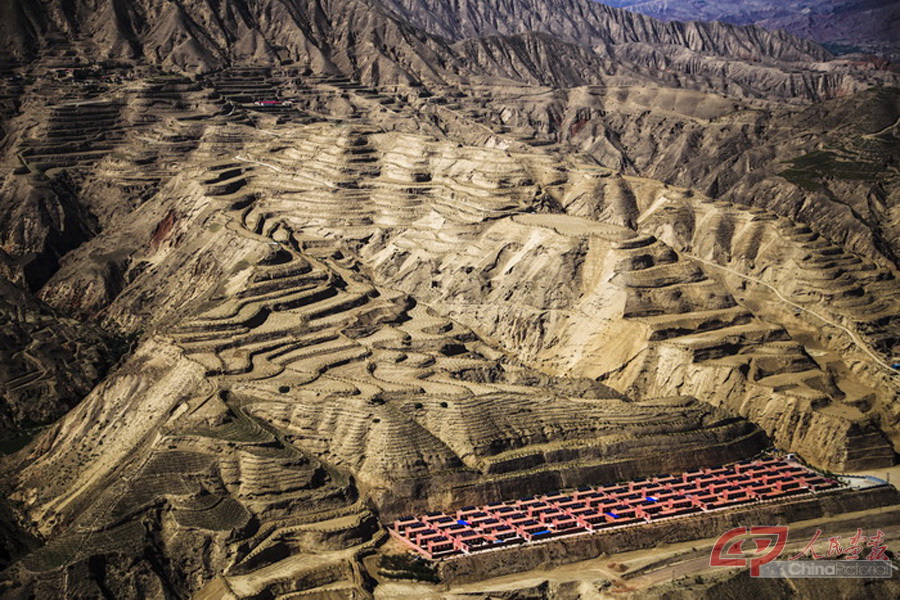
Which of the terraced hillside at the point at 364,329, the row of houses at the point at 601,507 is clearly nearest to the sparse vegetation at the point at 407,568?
the terraced hillside at the point at 364,329

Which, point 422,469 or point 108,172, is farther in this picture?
point 108,172

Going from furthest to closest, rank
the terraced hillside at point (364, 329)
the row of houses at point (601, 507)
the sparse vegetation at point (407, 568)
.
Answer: the terraced hillside at point (364, 329) → the row of houses at point (601, 507) → the sparse vegetation at point (407, 568)

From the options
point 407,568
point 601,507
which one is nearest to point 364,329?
point 601,507

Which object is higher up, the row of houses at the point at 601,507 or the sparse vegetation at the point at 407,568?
the sparse vegetation at the point at 407,568

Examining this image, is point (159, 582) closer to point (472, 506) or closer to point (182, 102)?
point (472, 506)

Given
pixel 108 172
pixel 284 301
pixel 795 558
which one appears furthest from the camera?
pixel 108 172

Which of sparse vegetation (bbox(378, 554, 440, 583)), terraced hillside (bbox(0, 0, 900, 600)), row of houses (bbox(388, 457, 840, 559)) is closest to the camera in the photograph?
sparse vegetation (bbox(378, 554, 440, 583))

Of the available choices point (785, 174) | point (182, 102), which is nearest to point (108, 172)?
point (182, 102)

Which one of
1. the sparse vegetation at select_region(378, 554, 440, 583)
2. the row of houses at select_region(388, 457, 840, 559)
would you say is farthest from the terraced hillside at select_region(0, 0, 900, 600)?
the row of houses at select_region(388, 457, 840, 559)

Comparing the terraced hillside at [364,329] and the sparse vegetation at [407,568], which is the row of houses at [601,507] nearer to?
the sparse vegetation at [407,568]

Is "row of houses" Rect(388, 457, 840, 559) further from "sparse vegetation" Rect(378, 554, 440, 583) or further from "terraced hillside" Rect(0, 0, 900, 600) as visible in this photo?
"terraced hillside" Rect(0, 0, 900, 600)

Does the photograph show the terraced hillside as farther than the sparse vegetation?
Yes
